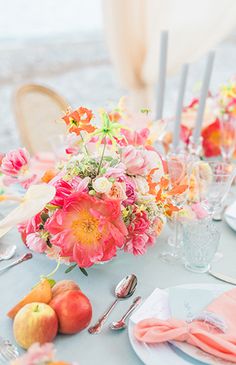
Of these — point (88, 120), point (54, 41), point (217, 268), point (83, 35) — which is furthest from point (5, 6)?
point (217, 268)

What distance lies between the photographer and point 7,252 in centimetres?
112

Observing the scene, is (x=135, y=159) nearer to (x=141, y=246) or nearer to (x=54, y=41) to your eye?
(x=141, y=246)

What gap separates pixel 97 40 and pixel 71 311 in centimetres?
265

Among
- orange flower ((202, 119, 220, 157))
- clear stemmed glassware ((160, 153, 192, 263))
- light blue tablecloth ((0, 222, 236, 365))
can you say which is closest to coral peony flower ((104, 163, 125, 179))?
clear stemmed glassware ((160, 153, 192, 263))

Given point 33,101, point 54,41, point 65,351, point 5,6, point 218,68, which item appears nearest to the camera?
point 65,351

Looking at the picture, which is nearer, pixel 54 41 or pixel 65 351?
pixel 65 351

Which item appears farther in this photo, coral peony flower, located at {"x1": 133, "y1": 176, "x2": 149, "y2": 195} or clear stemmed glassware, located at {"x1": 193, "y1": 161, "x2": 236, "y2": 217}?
clear stemmed glassware, located at {"x1": 193, "y1": 161, "x2": 236, "y2": 217}

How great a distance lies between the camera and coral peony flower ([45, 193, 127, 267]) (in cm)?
92

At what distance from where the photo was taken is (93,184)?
36.4 inches

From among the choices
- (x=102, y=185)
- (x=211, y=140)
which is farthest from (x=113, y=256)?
(x=211, y=140)

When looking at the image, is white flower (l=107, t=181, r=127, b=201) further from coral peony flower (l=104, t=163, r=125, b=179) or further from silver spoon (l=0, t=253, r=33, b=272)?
silver spoon (l=0, t=253, r=33, b=272)

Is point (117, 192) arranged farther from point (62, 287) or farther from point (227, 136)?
→ point (227, 136)

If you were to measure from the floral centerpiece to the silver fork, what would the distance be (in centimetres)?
20

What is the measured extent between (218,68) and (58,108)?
7.14 ft
